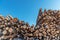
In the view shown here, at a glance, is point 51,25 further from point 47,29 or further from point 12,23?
point 12,23

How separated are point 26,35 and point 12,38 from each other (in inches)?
14.1

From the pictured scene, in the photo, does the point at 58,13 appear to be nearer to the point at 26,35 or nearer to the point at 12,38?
the point at 26,35

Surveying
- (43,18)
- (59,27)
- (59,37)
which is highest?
(43,18)

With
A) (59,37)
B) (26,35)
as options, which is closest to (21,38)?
(26,35)

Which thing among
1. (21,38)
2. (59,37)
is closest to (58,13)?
Answer: (59,37)

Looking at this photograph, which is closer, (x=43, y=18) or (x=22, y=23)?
(x=22, y=23)

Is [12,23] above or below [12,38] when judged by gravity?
above

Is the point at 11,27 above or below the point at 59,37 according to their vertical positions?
above

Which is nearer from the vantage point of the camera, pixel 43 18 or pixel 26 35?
pixel 26 35

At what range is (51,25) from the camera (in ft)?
11.8

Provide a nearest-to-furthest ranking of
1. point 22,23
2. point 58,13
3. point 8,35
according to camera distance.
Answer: point 8,35 → point 22,23 → point 58,13

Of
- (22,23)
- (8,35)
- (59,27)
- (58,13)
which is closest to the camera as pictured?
(8,35)

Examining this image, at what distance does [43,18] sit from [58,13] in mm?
577

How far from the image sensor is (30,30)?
3.32 meters
